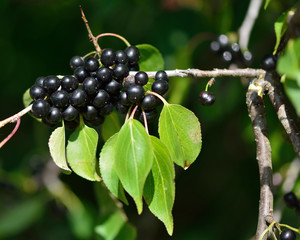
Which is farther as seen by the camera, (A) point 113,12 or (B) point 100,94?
(A) point 113,12

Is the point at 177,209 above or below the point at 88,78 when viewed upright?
below

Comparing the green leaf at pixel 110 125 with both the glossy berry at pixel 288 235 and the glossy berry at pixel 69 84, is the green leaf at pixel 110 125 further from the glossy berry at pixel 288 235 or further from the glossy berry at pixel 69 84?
the glossy berry at pixel 288 235

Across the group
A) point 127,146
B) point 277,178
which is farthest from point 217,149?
point 127,146

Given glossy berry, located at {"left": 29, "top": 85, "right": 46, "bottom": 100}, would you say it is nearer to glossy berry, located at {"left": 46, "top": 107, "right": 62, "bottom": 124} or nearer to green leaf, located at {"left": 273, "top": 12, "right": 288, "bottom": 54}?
glossy berry, located at {"left": 46, "top": 107, "right": 62, "bottom": 124}

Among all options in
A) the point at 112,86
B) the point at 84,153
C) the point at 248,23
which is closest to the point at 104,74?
the point at 112,86

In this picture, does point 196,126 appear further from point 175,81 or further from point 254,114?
point 175,81

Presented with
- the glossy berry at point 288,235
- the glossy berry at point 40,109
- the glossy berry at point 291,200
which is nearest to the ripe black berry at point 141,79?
the glossy berry at point 40,109
